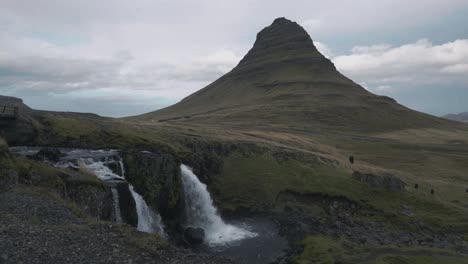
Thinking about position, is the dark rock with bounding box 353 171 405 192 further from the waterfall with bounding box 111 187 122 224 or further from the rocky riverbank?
the rocky riverbank

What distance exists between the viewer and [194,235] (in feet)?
178

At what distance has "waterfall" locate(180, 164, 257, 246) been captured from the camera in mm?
56750

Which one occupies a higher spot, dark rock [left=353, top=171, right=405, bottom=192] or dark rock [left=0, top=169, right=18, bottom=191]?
dark rock [left=0, top=169, right=18, bottom=191]

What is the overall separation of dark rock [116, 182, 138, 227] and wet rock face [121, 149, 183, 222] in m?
7.62

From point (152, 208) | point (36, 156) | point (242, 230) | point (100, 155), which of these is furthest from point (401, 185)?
point (36, 156)

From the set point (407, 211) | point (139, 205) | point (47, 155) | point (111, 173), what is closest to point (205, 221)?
point (139, 205)

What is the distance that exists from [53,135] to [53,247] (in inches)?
1768

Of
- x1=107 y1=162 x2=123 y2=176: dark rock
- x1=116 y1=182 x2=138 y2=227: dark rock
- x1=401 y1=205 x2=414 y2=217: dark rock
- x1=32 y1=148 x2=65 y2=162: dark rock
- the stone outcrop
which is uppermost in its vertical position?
the stone outcrop

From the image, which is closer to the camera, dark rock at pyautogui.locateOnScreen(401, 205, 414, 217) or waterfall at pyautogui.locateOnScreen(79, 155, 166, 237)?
waterfall at pyautogui.locateOnScreen(79, 155, 166, 237)

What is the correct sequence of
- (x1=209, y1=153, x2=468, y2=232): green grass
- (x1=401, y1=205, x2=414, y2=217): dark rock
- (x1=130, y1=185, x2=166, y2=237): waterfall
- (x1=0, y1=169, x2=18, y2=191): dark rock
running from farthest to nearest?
1. (x1=401, y1=205, x2=414, y2=217): dark rock
2. (x1=209, y1=153, x2=468, y2=232): green grass
3. (x1=130, y1=185, x2=166, y2=237): waterfall
4. (x1=0, y1=169, x2=18, y2=191): dark rock

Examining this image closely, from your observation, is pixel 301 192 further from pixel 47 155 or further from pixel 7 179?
pixel 7 179

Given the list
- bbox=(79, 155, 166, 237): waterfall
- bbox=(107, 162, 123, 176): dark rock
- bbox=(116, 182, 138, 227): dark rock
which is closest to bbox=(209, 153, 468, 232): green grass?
bbox=(79, 155, 166, 237): waterfall

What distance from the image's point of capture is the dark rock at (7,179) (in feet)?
127

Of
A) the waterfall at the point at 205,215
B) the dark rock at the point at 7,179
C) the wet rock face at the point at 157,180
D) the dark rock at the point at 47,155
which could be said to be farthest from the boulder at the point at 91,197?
the waterfall at the point at 205,215
